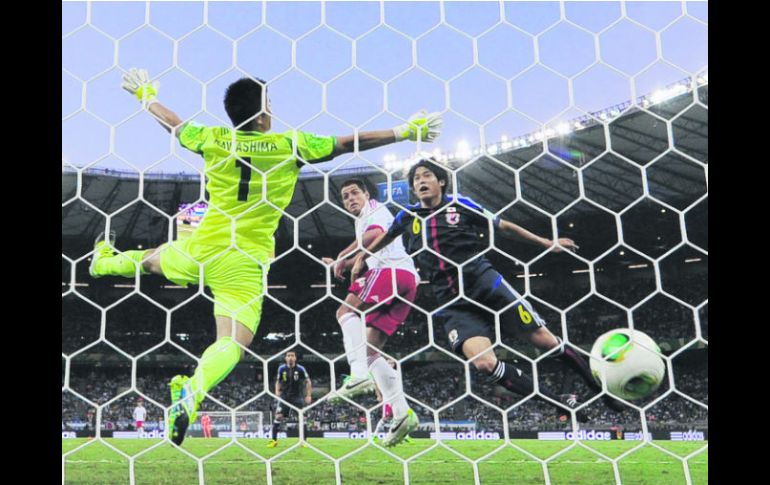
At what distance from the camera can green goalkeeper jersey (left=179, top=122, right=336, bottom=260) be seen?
1396 millimetres

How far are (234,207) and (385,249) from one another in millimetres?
363

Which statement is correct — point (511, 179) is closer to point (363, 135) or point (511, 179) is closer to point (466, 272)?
point (466, 272)

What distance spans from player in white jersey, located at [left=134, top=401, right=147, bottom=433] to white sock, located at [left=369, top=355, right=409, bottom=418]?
2.28m

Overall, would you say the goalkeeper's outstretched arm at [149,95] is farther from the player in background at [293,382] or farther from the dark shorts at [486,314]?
the player in background at [293,382]

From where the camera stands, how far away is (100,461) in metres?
1.69

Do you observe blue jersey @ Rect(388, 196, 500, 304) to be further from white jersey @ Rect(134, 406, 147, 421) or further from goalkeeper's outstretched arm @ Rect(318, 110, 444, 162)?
white jersey @ Rect(134, 406, 147, 421)

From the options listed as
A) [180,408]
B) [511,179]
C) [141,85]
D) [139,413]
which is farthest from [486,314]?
[139,413]

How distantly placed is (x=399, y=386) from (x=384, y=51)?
2.65 ft

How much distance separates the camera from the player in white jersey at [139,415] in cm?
348

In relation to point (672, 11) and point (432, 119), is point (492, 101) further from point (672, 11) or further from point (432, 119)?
point (672, 11)

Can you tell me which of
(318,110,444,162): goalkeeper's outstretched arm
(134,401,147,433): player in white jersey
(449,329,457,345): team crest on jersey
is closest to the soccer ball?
(449,329,457,345): team crest on jersey

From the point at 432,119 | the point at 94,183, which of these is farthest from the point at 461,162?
the point at 94,183

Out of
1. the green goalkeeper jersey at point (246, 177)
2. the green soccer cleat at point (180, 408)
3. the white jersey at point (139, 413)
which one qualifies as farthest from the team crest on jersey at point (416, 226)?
the white jersey at point (139, 413)
